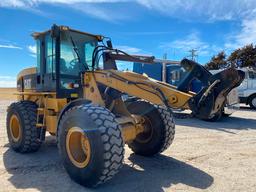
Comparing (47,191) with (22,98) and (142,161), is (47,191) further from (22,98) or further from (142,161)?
(22,98)

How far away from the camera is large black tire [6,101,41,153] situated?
6.63 m

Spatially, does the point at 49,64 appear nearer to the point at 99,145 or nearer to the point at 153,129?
the point at 153,129

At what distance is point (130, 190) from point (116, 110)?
6.30ft

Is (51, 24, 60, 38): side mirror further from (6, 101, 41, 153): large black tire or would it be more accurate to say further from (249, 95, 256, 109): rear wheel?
(249, 95, 256, 109): rear wheel

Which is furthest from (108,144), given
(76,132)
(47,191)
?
(47,191)

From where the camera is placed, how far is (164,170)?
5.75 meters

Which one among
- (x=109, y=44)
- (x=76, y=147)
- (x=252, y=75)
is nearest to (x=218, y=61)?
(x=252, y=75)

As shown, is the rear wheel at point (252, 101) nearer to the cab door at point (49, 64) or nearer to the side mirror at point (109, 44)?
the side mirror at point (109, 44)

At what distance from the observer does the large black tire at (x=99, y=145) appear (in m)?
4.48

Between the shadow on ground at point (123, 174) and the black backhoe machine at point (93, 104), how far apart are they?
251 mm

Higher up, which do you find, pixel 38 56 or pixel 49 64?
pixel 38 56

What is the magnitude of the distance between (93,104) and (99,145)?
77 cm

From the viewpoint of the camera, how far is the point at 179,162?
631 cm

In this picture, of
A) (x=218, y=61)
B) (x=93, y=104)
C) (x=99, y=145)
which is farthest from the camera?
(x=218, y=61)
